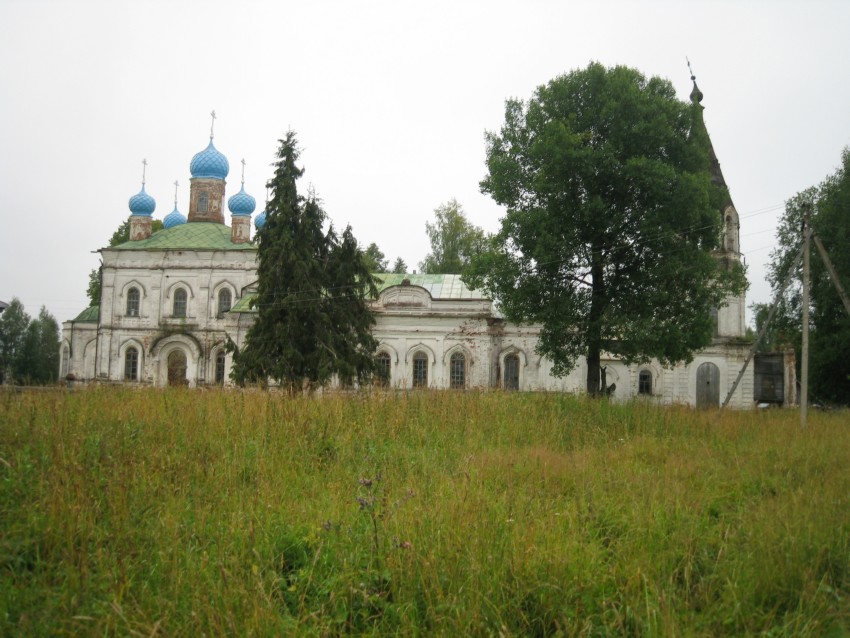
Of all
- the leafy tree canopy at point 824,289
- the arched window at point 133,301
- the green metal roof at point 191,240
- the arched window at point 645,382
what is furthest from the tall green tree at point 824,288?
the arched window at point 133,301

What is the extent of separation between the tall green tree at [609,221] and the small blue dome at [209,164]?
24868 millimetres

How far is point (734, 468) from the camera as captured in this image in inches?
300

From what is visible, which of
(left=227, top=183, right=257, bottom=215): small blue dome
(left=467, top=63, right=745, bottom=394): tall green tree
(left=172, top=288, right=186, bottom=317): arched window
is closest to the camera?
(left=467, top=63, right=745, bottom=394): tall green tree

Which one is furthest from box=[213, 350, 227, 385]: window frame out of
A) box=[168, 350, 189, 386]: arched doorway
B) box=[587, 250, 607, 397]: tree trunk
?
box=[587, 250, 607, 397]: tree trunk

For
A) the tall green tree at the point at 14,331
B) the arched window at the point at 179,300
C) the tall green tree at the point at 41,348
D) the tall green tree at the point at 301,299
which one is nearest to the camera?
the tall green tree at the point at 301,299

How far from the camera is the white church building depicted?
28.2 metres

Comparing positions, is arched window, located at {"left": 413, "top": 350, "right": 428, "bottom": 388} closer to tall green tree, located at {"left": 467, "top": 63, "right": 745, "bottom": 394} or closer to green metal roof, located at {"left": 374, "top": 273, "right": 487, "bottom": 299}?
green metal roof, located at {"left": 374, "top": 273, "right": 487, "bottom": 299}

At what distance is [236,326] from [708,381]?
21.3 metres

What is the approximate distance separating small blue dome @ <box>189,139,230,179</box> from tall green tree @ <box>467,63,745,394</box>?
24.9 m

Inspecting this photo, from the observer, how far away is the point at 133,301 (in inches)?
1374

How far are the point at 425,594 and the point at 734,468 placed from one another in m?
4.97

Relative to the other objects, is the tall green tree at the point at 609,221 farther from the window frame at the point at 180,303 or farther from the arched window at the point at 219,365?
the window frame at the point at 180,303

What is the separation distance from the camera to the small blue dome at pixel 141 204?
38281 mm

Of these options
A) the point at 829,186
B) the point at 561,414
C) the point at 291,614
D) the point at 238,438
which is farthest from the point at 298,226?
the point at 829,186
